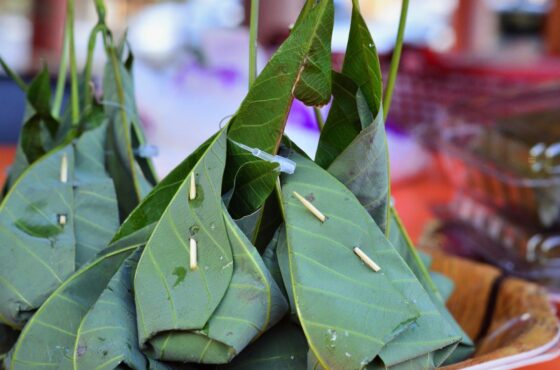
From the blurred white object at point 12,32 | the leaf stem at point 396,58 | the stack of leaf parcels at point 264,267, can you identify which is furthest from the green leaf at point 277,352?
the blurred white object at point 12,32

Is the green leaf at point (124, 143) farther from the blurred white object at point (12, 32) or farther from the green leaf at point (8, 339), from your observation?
the blurred white object at point (12, 32)

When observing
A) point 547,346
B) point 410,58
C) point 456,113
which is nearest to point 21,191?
point 547,346

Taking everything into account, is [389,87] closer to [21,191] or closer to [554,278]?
[21,191]

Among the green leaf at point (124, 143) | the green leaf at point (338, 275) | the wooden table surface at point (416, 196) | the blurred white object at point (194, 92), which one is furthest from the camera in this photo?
the blurred white object at point (194, 92)

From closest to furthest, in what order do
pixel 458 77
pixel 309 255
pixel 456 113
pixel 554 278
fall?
pixel 309 255 < pixel 554 278 < pixel 456 113 < pixel 458 77

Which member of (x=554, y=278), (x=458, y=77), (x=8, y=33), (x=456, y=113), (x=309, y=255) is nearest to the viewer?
(x=309, y=255)

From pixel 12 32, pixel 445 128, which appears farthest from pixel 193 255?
pixel 12 32

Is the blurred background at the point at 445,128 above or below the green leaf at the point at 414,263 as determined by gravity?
below
